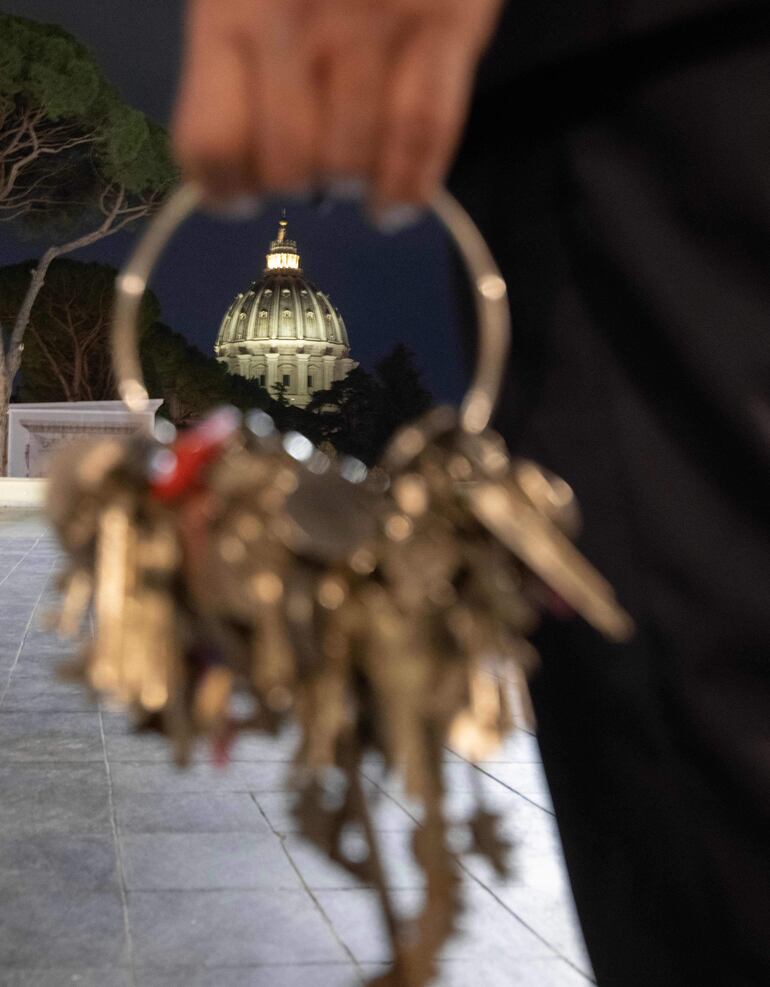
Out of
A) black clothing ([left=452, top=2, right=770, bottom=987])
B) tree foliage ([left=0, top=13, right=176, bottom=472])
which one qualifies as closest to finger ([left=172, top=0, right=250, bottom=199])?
black clothing ([left=452, top=2, right=770, bottom=987])

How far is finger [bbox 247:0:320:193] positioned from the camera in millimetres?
500

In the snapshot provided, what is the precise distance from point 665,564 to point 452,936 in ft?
0.68

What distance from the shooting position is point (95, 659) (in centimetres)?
49

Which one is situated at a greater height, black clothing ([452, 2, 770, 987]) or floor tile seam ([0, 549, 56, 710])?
black clothing ([452, 2, 770, 987])

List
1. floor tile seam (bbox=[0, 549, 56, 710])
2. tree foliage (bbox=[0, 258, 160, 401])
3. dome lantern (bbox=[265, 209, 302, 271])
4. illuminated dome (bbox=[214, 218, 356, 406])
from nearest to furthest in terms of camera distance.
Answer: floor tile seam (bbox=[0, 549, 56, 710]), tree foliage (bbox=[0, 258, 160, 401]), dome lantern (bbox=[265, 209, 302, 271]), illuminated dome (bbox=[214, 218, 356, 406])

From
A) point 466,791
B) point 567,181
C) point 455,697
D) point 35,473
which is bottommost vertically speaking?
point 35,473

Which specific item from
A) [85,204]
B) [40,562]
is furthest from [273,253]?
[40,562]

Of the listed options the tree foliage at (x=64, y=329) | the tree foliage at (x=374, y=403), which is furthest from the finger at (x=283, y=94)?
the tree foliage at (x=374, y=403)

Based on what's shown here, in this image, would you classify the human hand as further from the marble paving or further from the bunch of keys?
the marble paving

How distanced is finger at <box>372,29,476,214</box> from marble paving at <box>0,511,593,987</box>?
0.86 metres

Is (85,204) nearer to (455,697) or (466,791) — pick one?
(466,791)

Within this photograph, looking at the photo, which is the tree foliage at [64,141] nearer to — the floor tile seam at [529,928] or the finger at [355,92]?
the floor tile seam at [529,928]

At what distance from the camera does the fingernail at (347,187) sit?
52cm

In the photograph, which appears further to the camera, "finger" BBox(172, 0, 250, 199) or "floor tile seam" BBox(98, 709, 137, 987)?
"floor tile seam" BBox(98, 709, 137, 987)
